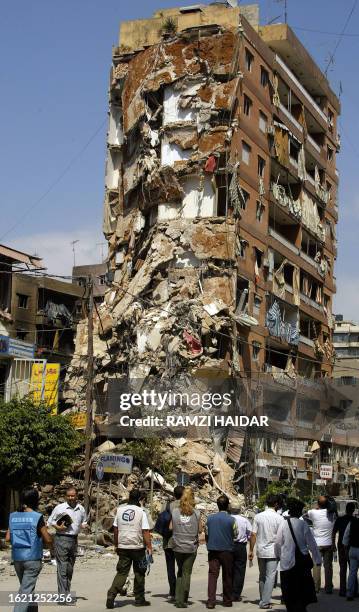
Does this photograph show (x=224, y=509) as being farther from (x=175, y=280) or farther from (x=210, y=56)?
(x=210, y=56)

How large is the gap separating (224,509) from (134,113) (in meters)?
36.0

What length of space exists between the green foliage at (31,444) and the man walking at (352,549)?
17.9 m

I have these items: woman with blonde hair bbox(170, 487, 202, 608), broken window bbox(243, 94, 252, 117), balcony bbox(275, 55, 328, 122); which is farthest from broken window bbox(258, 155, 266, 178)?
woman with blonde hair bbox(170, 487, 202, 608)

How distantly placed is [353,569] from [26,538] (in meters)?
7.12

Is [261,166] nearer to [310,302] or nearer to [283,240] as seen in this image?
[283,240]

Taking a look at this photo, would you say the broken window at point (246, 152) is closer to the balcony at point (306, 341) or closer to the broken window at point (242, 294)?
the broken window at point (242, 294)

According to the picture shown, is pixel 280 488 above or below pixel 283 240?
below

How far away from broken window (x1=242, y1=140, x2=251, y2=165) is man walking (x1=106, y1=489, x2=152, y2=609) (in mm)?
33313

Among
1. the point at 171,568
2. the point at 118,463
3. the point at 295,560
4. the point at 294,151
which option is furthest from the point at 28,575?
the point at 294,151

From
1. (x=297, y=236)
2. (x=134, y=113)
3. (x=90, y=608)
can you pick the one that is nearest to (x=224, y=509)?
→ (x=90, y=608)

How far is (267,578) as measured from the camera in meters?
13.1

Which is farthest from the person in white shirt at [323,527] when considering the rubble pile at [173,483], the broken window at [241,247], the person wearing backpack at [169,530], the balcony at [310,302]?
the balcony at [310,302]

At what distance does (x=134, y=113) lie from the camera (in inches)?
1838

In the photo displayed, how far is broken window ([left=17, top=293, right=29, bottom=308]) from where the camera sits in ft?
195
